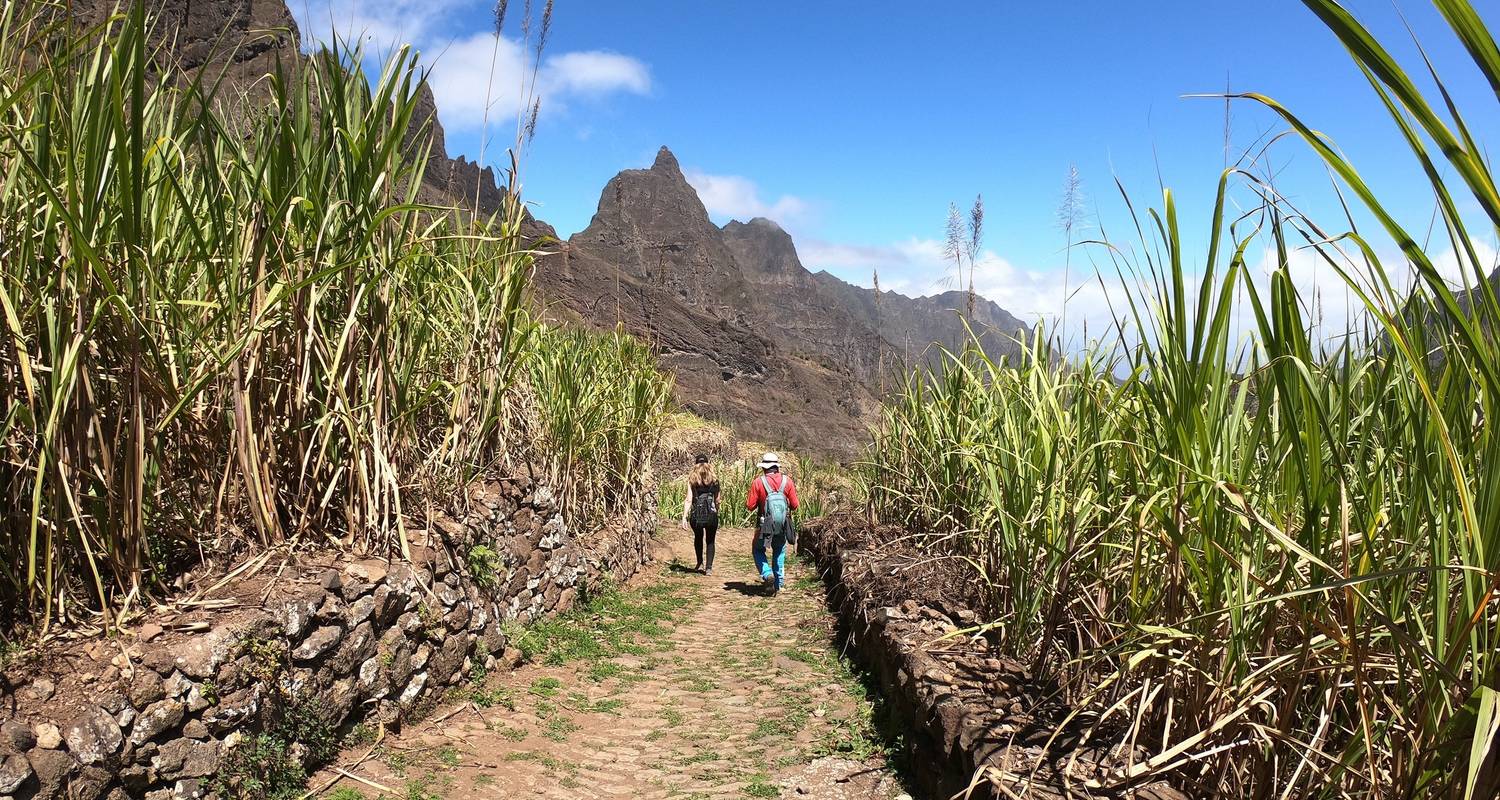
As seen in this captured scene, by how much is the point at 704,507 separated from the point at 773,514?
3.78ft

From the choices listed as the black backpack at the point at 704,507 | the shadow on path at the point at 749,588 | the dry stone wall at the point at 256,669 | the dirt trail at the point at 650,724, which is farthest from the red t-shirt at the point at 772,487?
the dry stone wall at the point at 256,669

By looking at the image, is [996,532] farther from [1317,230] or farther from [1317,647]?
[1317,230]

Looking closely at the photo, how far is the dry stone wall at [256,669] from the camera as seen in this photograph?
217 centimetres

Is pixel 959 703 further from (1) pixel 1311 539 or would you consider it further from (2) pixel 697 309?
(2) pixel 697 309

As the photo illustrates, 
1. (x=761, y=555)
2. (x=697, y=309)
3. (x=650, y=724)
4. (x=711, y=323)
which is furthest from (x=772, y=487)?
(x=697, y=309)

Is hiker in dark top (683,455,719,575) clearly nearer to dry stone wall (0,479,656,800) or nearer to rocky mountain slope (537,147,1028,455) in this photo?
rocky mountain slope (537,147,1028,455)

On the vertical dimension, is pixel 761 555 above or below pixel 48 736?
below

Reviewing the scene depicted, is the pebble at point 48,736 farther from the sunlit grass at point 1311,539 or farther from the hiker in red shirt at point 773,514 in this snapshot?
the hiker in red shirt at point 773,514

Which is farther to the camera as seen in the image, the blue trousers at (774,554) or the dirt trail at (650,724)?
the blue trousers at (774,554)

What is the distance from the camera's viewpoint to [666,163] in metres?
79.5

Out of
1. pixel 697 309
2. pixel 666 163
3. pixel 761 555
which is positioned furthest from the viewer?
pixel 666 163

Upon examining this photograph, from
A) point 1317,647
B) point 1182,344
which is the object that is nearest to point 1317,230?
point 1182,344

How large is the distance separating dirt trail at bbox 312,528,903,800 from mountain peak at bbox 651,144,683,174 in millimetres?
76018

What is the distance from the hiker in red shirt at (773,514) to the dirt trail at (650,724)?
2.86 ft
